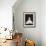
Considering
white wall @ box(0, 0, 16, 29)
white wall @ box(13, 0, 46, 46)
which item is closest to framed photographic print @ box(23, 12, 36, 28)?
white wall @ box(13, 0, 46, 46)

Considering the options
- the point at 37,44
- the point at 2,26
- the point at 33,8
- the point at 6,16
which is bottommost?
the point at 37,44

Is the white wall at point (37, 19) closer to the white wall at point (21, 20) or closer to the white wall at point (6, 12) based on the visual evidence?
the white wall at point (21, 20)

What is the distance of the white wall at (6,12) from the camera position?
4480 mm

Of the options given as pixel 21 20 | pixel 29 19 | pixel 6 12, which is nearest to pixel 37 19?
pixel 29 19

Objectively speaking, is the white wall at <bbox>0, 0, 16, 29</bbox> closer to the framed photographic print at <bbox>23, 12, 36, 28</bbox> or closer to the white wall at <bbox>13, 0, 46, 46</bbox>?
the white wall at <bbox>13, 0, 46, 46</bbox>

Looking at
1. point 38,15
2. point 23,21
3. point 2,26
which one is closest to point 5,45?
point 2,26

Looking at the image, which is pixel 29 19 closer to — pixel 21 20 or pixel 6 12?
pixel 21 20

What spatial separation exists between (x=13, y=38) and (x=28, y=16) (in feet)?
5.10

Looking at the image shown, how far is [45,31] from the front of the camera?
502 cm

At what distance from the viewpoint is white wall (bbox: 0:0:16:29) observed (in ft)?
14.7

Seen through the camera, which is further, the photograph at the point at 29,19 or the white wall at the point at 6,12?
the photograph at the point at 29,19

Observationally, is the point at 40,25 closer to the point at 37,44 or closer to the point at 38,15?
the point at 38,15

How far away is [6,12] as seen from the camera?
4.49 meters

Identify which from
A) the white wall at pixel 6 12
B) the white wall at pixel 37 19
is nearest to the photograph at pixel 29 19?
the white wall at pixel 37 19
